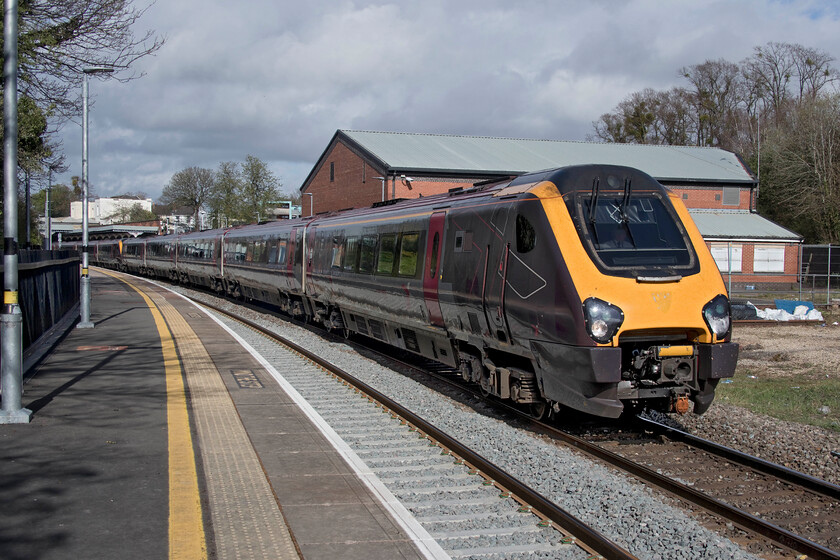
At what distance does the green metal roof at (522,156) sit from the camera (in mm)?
45344

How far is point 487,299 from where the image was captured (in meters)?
9.38

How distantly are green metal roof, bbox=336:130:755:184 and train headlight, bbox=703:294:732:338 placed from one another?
36261mm

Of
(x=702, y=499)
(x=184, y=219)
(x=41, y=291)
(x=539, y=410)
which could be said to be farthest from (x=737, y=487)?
(x=184, y=219)

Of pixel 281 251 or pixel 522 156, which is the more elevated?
pixel 522 156

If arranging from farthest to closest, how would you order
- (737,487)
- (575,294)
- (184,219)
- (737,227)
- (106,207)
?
(106,207) → (184,219) → (737,227) → (575,294) → (737,487)

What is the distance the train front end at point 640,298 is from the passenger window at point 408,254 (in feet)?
12.6

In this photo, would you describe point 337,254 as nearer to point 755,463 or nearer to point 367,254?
point 367,254

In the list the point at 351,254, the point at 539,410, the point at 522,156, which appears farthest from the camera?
the point at 522,156

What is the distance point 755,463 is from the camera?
7406 mm

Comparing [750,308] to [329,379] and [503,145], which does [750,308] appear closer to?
[329,379]

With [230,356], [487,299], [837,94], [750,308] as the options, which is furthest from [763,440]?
[837,94]

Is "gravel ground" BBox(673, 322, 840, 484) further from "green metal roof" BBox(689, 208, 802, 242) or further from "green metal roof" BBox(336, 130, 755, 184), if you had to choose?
"green metal roof" BBox(336, 130, 755, 184)

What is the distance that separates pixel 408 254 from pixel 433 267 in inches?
47.1

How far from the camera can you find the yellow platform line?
5.02m
